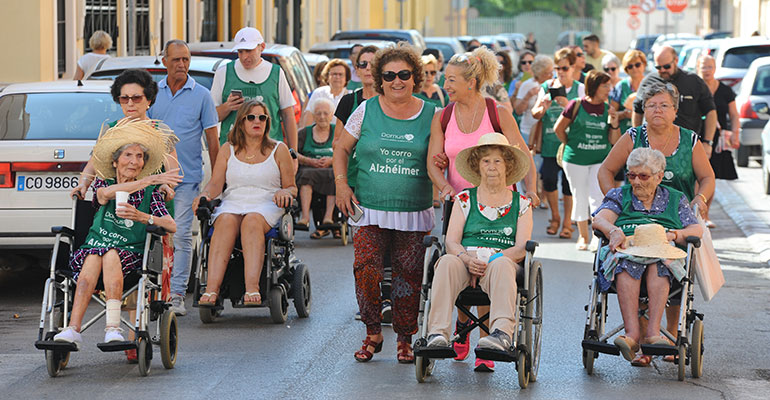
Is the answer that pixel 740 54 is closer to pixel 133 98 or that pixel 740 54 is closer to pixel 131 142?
pixel 133 98

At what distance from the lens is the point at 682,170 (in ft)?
28.4

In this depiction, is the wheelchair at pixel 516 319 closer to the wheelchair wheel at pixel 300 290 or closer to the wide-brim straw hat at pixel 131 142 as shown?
the wide-brim straw hat at pixel 131 142

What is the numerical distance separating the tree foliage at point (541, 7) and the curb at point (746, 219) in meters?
85.1

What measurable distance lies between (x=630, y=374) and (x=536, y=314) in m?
0.73

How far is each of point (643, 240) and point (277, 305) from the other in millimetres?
2706

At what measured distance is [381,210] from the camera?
8297mm

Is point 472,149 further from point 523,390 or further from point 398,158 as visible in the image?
point 523,390

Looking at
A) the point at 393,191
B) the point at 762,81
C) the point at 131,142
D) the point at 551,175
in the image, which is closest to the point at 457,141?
the point at 393,191

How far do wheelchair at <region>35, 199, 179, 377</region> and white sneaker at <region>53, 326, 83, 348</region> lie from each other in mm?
26

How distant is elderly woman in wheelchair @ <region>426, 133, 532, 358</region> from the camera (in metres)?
7.59

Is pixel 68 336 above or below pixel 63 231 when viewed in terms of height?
below

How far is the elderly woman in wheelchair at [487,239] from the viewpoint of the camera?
7586mm

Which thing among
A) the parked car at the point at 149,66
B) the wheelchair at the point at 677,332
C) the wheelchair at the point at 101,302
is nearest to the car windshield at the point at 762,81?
the parked car at the point at 149,66

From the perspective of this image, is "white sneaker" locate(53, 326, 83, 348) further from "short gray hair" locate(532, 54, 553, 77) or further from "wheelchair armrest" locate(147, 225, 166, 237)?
"short gray hair" locate(532, 54, 553, 77)
